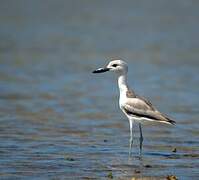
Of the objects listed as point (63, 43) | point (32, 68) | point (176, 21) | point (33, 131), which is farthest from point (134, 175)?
point (176, 21)

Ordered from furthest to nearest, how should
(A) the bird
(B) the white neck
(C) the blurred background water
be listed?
(B) the white neck, (A) the bird, (C) the blurred background water

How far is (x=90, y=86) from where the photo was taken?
23000 millimetres

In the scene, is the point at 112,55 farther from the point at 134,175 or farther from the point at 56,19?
the point at 134,175

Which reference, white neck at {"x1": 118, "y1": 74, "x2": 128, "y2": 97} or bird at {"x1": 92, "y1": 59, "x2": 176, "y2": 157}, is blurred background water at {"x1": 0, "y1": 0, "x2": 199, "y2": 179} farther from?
white neck at {"x1": 118, "y1": 74, "x2": 128, "y2": 97}

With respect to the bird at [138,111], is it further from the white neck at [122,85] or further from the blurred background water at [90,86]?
the blurred background water at [90,86]

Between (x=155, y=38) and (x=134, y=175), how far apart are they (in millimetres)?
24637

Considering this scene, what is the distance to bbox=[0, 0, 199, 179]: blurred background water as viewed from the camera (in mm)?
13040

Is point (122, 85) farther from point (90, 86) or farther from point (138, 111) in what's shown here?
point (90, 86)

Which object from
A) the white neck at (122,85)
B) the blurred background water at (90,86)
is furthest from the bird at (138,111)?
the blurred background water at (90,86)

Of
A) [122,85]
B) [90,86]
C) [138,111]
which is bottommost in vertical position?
[138,111]

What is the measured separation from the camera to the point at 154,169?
12.5m

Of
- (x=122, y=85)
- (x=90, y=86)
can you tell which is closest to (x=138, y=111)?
(x=122, y=85)

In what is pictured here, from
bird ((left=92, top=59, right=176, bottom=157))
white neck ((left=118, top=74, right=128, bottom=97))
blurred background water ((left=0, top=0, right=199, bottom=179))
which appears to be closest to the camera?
blurred background water ((left=0, top=0, right=199, bottom=179))

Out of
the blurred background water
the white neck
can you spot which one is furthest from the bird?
the blurred background water
